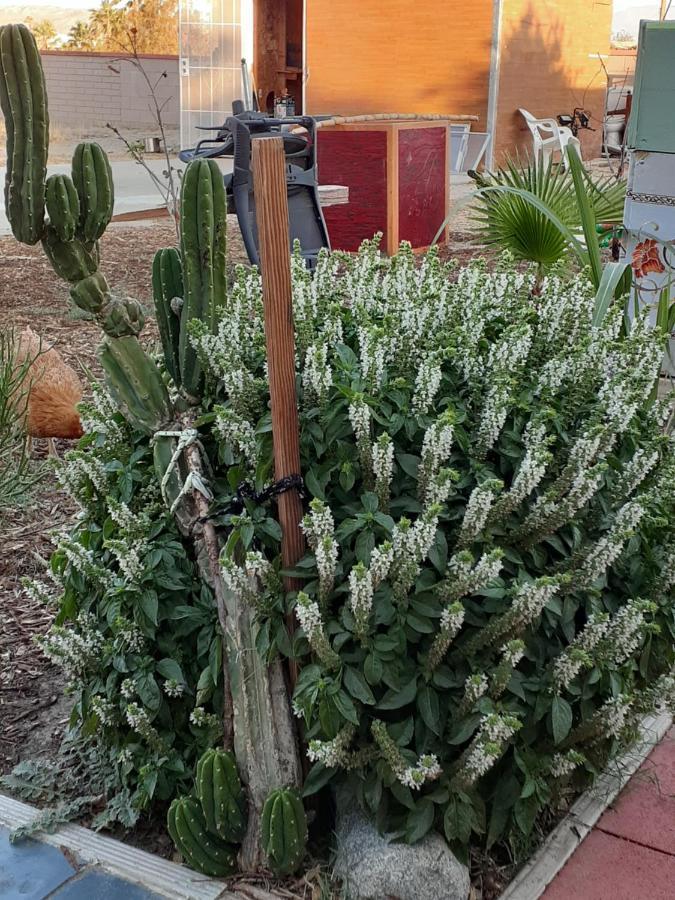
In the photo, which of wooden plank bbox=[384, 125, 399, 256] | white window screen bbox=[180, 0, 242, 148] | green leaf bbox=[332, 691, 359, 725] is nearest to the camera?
green leaf bbox=[332, 691, 359, 725]

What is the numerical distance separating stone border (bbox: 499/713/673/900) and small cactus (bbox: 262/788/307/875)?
48 centimetres

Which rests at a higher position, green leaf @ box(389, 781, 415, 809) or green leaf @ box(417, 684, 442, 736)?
green leaf @ box(417, 684, 442, 736)

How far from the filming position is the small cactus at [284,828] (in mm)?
2256

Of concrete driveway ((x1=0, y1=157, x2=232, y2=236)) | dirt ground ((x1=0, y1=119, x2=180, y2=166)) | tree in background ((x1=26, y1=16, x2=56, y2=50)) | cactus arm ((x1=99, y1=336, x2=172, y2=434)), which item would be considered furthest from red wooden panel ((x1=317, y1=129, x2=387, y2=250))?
tree in background ((x1=26, y1=16, x2=56, y2=50))

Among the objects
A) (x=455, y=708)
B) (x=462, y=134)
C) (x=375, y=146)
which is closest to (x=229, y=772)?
(x=455, y=708)

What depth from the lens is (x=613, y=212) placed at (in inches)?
195

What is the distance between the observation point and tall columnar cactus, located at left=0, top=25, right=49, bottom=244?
280cm

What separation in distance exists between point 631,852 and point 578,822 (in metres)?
0.14

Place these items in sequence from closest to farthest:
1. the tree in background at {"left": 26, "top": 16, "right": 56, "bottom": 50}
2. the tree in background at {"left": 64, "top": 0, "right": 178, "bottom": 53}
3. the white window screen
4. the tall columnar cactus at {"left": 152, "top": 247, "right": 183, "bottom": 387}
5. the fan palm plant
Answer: the tall columnar cactus at {"left": 152, "top": 247, "right": 183, "bottom": 387} → the fan palm plant → the white window screen → the tree in background at {"left": 64, "top": 0, "right": 178, "bottom": 53} → the tree in background at {"left": 26, "top": 16, "right": 56, "bottom": 50}

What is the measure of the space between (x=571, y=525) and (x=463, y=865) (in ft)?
2.71

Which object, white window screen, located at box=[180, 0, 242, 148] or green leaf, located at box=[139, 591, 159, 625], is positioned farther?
white window screen, located at box=[180, 0, 242, 148]

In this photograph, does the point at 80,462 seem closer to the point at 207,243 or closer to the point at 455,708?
the point at 207,243

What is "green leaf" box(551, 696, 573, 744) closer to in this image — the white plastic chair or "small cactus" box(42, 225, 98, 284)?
"small cactus" box(42, 225, 98, 284)

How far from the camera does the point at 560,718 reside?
2.30m
